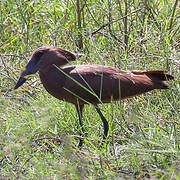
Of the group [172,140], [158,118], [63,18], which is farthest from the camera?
[63,18]

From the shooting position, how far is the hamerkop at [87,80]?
354 centimetres

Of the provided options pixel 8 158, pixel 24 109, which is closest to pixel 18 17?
pixel 24 109

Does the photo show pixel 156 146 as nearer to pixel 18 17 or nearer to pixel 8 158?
pixel 8 158

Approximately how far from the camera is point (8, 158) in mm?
3342

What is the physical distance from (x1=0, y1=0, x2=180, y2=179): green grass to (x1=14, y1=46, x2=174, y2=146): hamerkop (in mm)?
139

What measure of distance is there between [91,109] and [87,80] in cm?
44

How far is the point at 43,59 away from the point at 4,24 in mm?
2231

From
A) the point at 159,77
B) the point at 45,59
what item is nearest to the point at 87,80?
the point at 45,59

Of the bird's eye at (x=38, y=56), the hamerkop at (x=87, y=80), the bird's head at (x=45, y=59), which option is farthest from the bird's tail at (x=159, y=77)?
the bird's eye at (x=38, y=56)

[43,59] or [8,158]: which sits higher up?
[43,59]

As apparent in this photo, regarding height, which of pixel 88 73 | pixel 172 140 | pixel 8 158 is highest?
pixel 88 73

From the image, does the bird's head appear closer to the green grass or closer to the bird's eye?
the bird's eye

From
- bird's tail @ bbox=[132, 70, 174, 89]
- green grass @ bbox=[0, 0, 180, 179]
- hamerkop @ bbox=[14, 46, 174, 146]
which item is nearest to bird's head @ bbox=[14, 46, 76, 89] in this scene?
hamerkop @ bbox=[14, 46, 174, 146]

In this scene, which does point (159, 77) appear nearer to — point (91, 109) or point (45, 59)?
point (91, 109)
